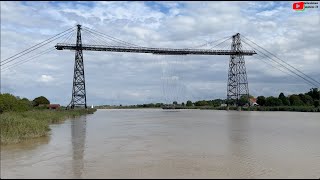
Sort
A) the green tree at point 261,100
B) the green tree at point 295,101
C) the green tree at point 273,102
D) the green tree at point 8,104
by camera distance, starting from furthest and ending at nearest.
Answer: the green tree at point 261,100
the green tree at point 273,102
the green tree at point 295,101
the green tree at point 8,104

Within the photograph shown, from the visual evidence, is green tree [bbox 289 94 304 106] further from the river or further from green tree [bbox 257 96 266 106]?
the river

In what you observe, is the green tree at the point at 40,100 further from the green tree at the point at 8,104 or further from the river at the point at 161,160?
the river at the point at 161,160

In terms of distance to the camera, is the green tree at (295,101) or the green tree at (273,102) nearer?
the green tree at (295,101)

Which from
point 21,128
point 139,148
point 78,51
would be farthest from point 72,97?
point 139,148

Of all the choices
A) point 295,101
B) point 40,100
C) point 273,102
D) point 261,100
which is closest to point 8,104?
point 40,100

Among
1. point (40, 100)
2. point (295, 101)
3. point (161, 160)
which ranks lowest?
point (161, 160)

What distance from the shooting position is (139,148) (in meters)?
16.5

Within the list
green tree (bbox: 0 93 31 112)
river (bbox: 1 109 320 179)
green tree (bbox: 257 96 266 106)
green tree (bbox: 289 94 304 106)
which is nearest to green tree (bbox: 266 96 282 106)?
green tree (bbox: 289 94 304 106)

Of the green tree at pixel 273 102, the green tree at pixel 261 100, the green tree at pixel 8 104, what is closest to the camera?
the green tree at pixel 8 104

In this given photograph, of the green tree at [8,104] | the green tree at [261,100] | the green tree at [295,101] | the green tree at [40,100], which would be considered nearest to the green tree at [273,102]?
the green tree at [295,101]

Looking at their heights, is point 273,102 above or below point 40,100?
below

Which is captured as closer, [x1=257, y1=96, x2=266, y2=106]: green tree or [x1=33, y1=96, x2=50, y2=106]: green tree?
[x1=33, y1=96, x2=50, y2=106]: green tree

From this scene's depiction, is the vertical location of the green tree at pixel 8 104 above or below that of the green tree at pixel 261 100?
below

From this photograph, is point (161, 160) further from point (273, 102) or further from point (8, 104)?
point (273, 102)
